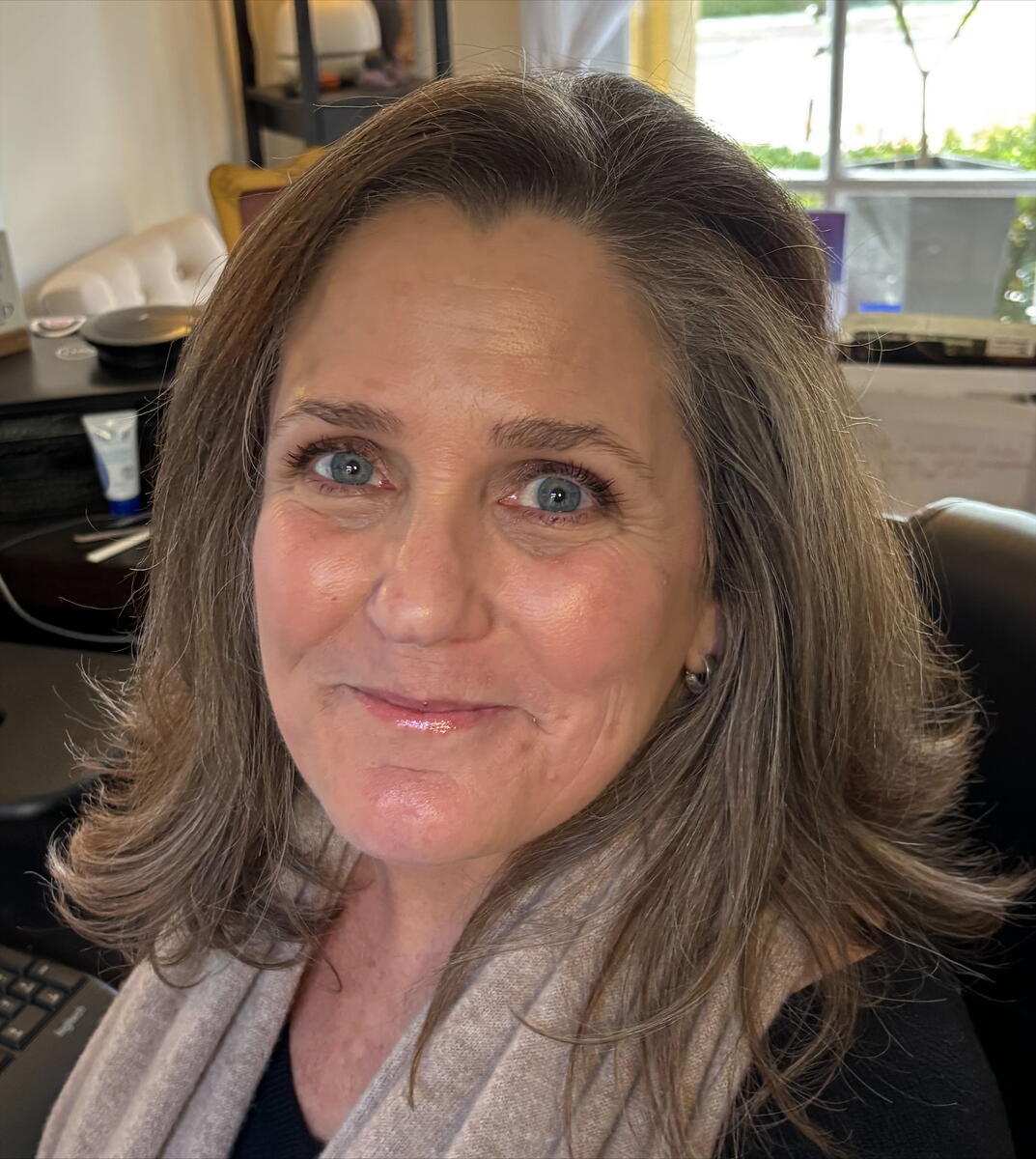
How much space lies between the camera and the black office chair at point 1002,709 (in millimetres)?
879

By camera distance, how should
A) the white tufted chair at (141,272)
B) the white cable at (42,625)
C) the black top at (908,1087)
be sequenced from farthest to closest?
the white tufted chair at (141,272), the white cable at (42,625), the black top at (908,1087)

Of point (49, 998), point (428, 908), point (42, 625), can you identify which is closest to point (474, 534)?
point (428, 908)

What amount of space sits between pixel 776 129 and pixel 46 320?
225cm

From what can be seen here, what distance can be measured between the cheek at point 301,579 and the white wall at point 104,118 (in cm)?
177

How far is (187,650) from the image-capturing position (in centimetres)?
103

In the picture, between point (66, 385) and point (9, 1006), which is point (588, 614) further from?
point (66, 385)

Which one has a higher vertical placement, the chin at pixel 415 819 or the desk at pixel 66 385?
the desk at pixel 66 385

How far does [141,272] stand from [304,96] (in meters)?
0.78

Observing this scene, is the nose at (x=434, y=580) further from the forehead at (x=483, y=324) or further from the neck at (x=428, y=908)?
the neck at (x=428, y=908)

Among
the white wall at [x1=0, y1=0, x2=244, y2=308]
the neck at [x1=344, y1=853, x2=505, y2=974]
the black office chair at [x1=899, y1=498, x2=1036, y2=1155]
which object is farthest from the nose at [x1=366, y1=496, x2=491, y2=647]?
the white wall at [x1=0, y1=0, x2=244, y2=308]

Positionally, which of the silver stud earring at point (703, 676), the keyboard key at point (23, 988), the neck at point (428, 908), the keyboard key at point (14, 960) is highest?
the silver stud earring at point (703, 676)

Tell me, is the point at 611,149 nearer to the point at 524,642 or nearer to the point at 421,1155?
the point at 524,642

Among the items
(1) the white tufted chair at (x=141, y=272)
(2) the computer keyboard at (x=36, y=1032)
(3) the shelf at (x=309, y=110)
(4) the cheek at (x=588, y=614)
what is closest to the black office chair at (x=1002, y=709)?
(4) the cheek at (x=588, y=614)

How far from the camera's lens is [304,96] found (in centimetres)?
308
